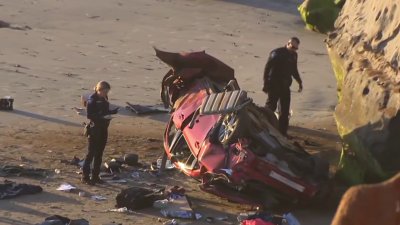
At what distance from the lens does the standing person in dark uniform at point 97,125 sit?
508 inches

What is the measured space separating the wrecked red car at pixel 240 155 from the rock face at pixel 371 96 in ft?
2.46

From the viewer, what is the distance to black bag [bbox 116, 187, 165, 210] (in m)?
12.0

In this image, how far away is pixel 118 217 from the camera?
461 inches

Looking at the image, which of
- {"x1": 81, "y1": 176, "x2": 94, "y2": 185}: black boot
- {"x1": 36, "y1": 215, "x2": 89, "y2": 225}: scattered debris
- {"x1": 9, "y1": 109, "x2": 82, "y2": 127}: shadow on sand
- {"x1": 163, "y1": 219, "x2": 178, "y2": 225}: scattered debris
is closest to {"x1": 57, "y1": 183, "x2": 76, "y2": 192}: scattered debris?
{"x1": 81, "y1": 176, "x2": 94, "y2": 185}: black boot

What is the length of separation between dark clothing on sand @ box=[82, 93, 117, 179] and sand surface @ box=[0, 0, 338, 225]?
314 millimetres

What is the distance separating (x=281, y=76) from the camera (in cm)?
1578

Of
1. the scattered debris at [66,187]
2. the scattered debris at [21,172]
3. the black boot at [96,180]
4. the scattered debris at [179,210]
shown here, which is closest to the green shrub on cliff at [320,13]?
the black boot at [96,180]

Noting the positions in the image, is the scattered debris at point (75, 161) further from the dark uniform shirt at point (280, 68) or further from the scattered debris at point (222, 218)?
the dark uniform shirt at point (280, 68)

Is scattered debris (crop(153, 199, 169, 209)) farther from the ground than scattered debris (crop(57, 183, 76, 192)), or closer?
farther from the ground

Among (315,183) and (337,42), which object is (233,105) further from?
(337,42)

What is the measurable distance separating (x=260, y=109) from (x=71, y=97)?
6485 mm

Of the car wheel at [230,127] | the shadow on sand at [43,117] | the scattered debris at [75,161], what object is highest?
the car wheel at [230,127]

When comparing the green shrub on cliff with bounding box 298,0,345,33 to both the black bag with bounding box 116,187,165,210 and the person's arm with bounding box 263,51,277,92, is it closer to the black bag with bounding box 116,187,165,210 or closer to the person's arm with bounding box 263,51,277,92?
the person's arm with bounding box 263,51,277,92

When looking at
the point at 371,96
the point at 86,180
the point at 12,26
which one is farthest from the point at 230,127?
the point at 12,26
